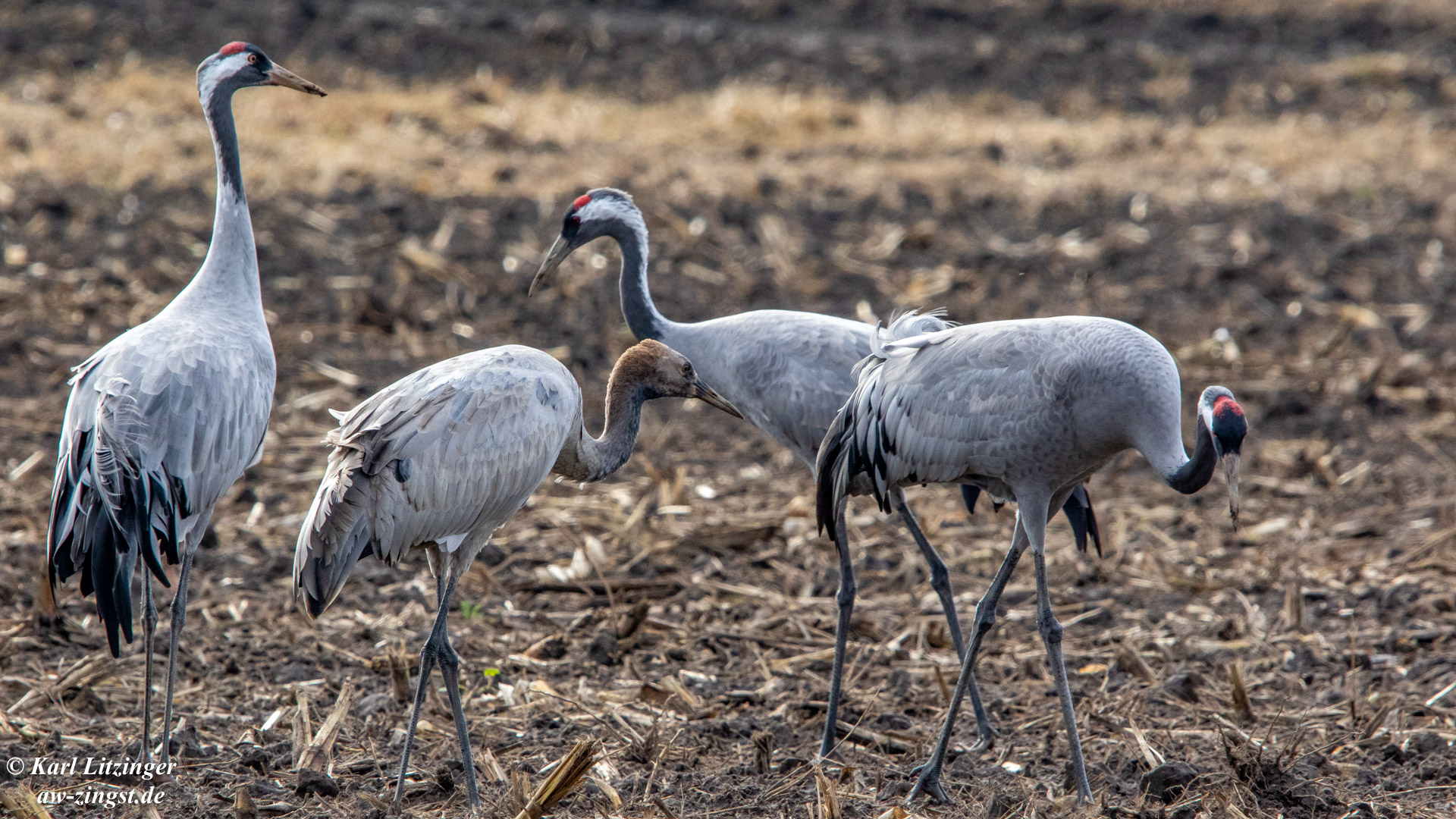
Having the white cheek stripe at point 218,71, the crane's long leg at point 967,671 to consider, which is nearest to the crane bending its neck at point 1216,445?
the crane's long leg at point 967,671

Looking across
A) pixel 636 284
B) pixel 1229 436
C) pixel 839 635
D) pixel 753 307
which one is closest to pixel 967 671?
pixel 839 635

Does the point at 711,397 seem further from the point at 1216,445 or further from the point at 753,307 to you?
the point at 753,307

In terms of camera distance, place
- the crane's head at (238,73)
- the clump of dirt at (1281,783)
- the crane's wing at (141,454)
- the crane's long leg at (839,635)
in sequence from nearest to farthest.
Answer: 1. the clump of dirt at (1281,783)
2. the crane's wing at (141,454)
3. the crane's long leg at (839,635)
4. the crane's head at (238,73)

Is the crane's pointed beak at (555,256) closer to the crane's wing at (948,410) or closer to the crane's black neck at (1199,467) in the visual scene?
the crane's wing at (948,410)

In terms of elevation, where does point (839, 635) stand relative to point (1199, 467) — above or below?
below

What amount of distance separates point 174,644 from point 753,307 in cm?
484

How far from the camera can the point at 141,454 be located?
3.98 m

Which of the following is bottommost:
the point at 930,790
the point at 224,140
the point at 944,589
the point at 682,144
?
the point at 930,790

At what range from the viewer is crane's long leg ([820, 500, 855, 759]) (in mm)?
4367

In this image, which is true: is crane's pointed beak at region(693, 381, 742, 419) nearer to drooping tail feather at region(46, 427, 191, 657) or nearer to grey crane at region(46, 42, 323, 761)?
grey crane at region(46, 42, 323, 761)

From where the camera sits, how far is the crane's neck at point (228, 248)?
4688mm

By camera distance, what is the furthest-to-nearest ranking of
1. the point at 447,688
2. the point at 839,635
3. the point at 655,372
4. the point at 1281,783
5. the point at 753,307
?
the point at 753,307 → the point at 655,372 → the point at 839,635 → the point at 447,688 → the point at 1281,783

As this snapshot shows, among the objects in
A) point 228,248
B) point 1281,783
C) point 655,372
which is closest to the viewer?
point 1281,783

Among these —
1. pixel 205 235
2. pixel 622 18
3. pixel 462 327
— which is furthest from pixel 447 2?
pixel 462 327
